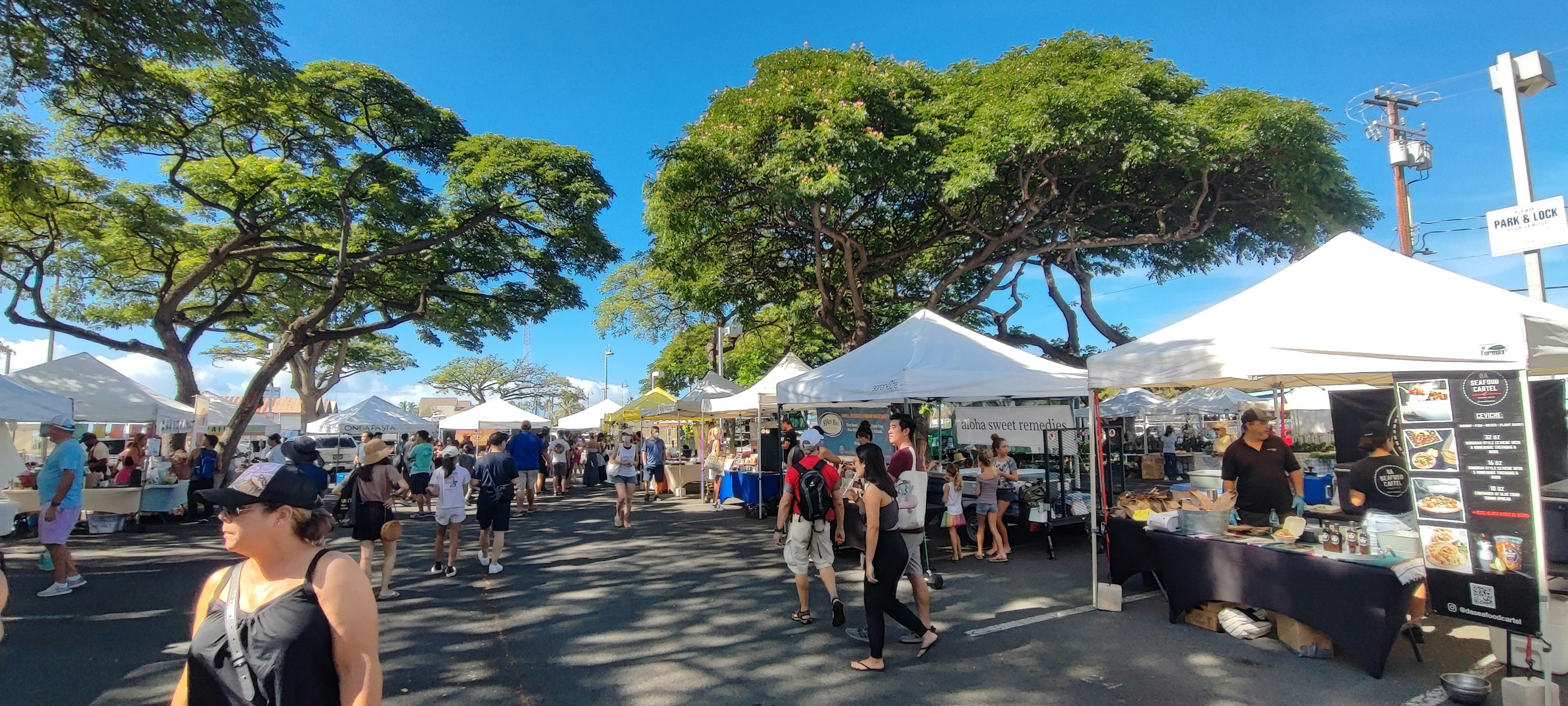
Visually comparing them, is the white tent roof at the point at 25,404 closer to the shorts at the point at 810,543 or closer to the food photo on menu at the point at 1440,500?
the shorts at the point at 810,543

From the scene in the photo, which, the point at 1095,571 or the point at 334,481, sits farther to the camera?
the point at 334,481

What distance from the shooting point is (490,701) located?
169 inches

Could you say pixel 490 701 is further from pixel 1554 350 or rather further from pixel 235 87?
pixel 235 87

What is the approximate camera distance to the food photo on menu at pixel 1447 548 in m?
4.25

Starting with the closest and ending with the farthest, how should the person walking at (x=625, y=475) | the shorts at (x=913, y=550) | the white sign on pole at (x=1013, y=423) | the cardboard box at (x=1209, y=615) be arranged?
the shorts at (x=913, y=550) → the cardboard box at (x=1209, y=615) → the white sign on pole at (x=1013, y=423) → the person walking at (x=625, y=475)

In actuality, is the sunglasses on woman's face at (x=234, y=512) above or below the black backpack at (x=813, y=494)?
above

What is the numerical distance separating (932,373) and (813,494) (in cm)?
325

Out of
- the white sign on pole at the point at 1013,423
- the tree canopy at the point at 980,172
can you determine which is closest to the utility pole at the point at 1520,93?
the tree canopy at the point at 980,172

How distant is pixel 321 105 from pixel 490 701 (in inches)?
487

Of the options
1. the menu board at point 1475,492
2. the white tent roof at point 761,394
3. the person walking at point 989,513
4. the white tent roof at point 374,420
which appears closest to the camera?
the menu board at point 1475,492

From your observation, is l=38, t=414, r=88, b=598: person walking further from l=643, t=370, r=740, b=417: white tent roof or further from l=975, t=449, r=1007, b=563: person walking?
l=643, t=370, r=740, b=417: white tent roof

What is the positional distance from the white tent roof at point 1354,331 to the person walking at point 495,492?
5.78 meters

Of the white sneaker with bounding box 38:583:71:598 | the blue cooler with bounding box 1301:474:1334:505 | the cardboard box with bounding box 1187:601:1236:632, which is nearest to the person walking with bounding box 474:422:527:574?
the white sneaker with bounding box 38:583:71:598

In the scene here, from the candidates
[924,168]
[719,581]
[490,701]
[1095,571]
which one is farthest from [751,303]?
[490,701]
